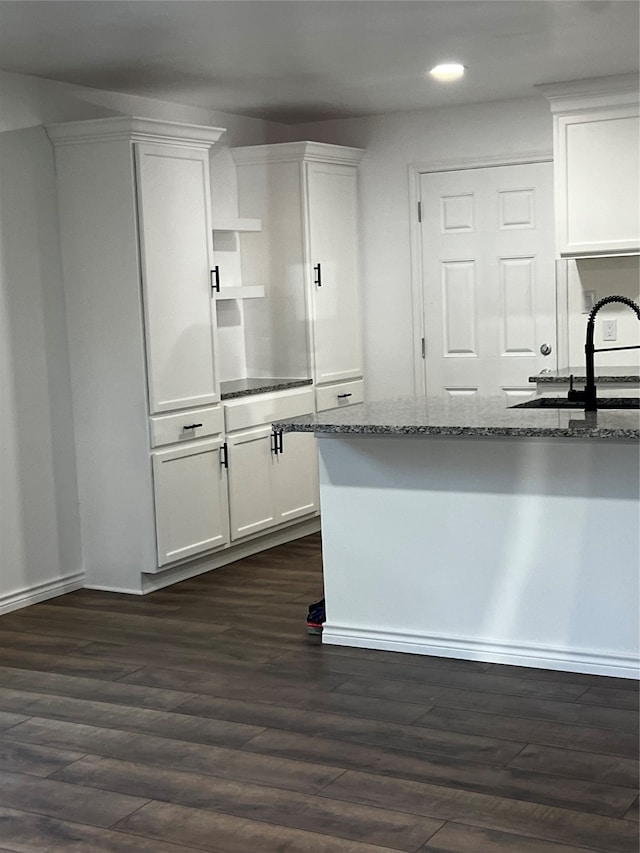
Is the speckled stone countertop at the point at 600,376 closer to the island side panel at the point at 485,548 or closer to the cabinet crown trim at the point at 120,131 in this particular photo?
the island side panel at the point at 485,548

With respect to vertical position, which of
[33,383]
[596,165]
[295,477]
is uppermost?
[596,165]

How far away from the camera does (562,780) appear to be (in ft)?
9.61

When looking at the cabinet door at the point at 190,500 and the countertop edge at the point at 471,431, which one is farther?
the cabinet door at the point at 190,500

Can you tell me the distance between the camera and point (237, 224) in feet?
19.6

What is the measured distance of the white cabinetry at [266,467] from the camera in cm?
565

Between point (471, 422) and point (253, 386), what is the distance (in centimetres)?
234

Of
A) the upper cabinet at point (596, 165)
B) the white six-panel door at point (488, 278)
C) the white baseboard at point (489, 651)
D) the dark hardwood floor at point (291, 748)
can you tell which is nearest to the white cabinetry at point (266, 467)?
the white six-panel door at point (488, 278)

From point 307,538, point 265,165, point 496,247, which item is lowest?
point 307,538

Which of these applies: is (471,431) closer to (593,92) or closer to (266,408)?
(266,408)

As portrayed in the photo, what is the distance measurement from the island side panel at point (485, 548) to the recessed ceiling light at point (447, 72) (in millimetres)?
2080

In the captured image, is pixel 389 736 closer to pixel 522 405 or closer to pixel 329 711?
pixel 329 711

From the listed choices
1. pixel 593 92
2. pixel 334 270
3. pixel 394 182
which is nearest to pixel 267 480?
pixel 334 270

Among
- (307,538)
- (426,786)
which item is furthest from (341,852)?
(307,538)

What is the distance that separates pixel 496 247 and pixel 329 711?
3588 mm
